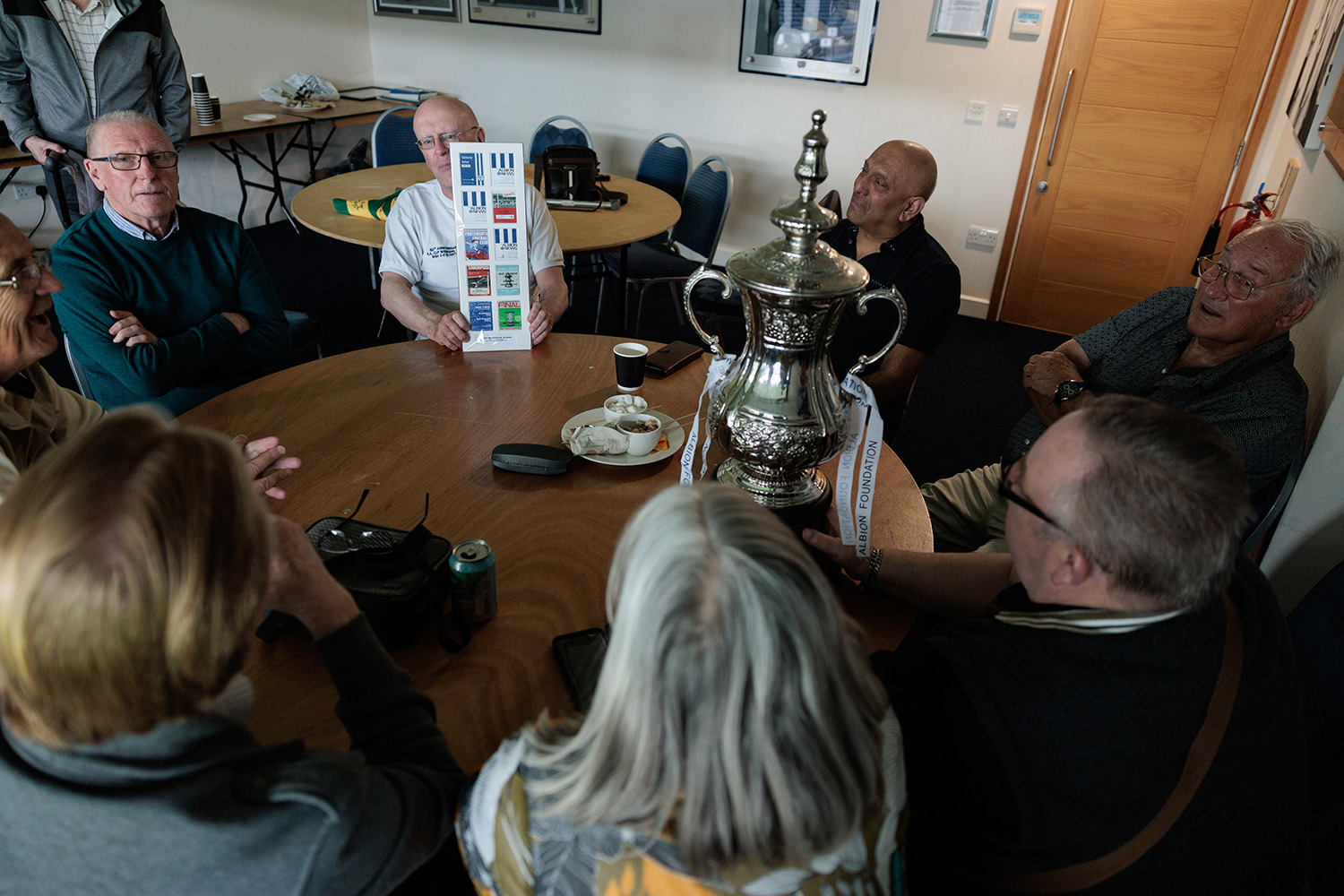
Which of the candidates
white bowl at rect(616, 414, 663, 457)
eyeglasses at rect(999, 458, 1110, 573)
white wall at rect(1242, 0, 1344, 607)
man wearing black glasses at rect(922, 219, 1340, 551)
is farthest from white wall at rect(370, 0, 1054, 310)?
eyeglasses at rect(999, 458, 1110, 573)

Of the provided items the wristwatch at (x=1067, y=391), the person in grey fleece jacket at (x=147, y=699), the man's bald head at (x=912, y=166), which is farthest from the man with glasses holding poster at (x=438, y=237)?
the person in grey fleece jacket at (x=147, y=699)

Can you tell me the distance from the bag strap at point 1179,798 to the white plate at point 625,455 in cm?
96

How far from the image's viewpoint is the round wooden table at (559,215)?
306 cm

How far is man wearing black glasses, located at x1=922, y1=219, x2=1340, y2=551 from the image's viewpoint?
5.58 ft

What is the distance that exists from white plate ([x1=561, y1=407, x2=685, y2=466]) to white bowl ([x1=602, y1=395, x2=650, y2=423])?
2 centimetres

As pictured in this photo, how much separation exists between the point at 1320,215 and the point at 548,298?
217cm

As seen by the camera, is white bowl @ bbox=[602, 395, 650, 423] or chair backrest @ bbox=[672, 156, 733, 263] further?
chair backrest @ bbox=[672, 156, 733, 263]

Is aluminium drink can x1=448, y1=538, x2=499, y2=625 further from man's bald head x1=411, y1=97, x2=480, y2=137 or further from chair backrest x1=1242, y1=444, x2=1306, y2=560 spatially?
man's bald head x1=411, y1=97, x2=480, y2=137

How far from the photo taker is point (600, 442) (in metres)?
1.62

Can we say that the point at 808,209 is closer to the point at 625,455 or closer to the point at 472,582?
the point at 625,455

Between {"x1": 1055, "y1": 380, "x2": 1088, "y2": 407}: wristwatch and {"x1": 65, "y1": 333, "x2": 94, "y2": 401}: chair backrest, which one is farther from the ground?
{"x1": 1055, "y1": 380, "x2": 1088, "y2": 407}: wristwatch

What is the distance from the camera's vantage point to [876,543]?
1408mm

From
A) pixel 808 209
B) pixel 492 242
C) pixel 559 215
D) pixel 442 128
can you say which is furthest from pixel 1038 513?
pixel 559 215

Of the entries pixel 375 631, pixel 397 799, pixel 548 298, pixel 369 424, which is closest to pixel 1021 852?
pixel 397 799
